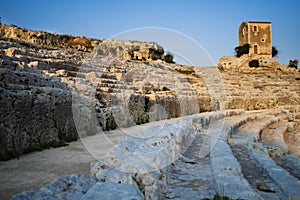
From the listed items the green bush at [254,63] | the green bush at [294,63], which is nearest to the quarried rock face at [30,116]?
the green bush at [254,63]

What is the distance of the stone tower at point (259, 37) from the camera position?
3954cm

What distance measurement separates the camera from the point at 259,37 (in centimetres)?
3981

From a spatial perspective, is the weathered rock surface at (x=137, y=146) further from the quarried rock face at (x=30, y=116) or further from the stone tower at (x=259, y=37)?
the stone tower at (x=259, y=37)

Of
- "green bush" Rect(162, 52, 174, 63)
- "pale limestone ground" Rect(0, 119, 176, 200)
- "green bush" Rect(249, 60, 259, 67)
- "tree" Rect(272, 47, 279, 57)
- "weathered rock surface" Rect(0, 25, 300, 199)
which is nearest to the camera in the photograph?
"weathered rock surface" Rect(0, 25, 300, 199)

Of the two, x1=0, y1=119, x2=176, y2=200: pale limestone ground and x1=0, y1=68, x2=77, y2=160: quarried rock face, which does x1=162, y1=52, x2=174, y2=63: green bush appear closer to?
x1=0, y1=68, x2=77, y2=160: quarried rock face

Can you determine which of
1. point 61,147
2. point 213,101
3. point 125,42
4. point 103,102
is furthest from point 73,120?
point 125,42

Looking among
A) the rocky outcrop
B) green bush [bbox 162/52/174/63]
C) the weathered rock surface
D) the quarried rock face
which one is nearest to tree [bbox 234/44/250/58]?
green bush [bbox 162/52/174/63]

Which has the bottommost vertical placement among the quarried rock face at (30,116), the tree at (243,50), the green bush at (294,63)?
the quarried rock face at (30,116)

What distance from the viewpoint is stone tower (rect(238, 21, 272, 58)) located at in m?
39.5

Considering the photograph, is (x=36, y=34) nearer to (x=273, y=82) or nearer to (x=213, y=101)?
(x=213, y=101)

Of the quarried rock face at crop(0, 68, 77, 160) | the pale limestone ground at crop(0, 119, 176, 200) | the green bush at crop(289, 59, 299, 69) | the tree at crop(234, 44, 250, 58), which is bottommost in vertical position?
the pale limestone ground at crop(0, 119, 176, 200)

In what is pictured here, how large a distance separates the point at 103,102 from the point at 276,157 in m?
4.09

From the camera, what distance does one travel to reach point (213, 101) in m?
12.1

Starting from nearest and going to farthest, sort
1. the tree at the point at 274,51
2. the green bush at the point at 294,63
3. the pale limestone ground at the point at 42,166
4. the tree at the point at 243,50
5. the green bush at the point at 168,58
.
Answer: the pale limestone ground at the point at 42,166 < the green bush at the point at 168,58 < the green bush at the point at 294,63 < the tree at the point at 243,50 < the tree at the point at 274,51
